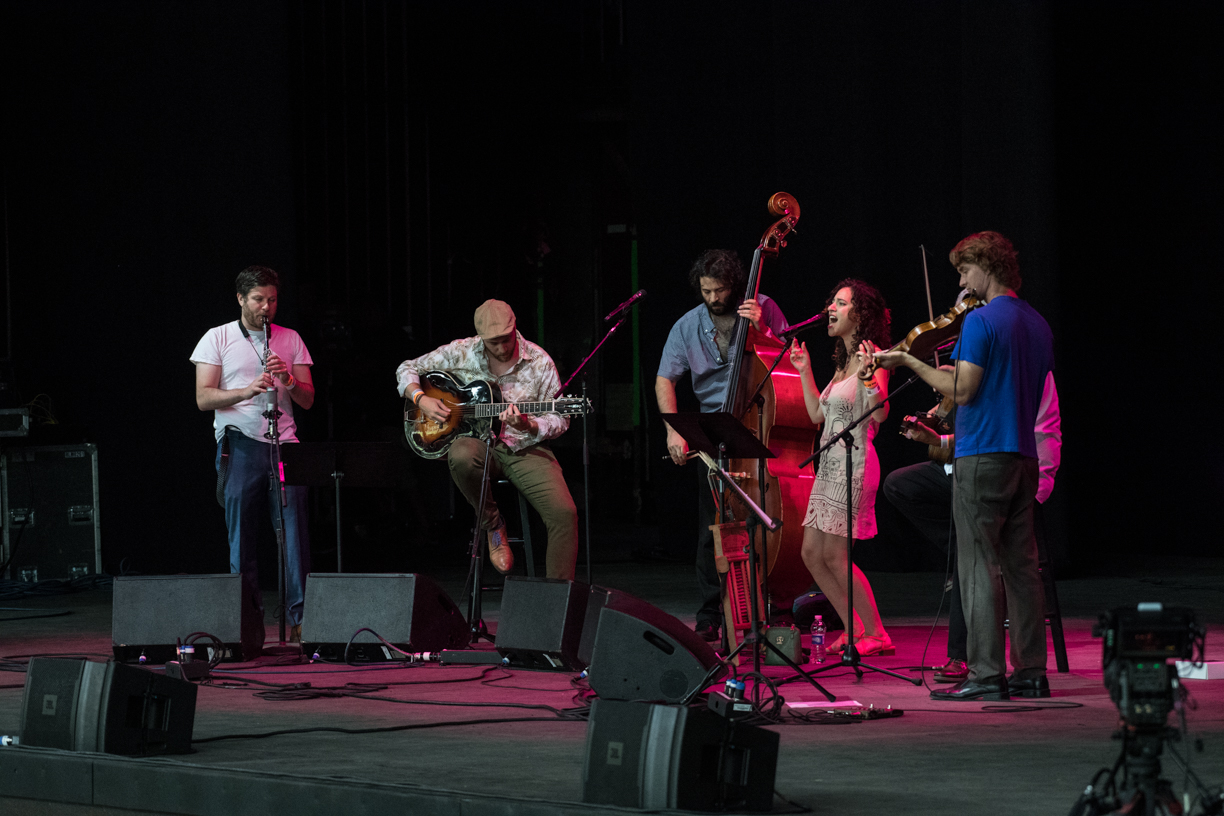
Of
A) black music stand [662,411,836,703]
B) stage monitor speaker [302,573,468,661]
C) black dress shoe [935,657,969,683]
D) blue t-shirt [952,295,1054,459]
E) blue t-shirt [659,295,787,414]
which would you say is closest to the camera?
black music stand [662,411,836,703]

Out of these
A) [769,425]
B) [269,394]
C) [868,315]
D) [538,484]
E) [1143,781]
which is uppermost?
[868,315]

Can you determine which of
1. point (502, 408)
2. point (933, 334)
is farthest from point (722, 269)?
point (933, 334)

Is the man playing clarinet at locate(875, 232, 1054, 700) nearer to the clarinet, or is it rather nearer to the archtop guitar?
the archtop guitar

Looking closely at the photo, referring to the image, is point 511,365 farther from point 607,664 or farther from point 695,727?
point 695,727

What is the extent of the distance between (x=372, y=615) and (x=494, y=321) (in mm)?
1403

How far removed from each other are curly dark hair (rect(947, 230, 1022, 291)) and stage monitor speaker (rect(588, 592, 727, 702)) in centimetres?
155

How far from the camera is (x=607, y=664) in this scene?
4457mm

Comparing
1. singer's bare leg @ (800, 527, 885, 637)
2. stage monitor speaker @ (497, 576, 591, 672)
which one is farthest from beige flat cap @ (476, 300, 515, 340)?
singer's bare leg @ (800, 527, 885, 637)

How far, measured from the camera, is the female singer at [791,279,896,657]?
5609mm

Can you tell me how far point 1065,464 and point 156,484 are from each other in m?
5.66

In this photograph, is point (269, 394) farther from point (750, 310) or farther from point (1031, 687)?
point (1031, 687)

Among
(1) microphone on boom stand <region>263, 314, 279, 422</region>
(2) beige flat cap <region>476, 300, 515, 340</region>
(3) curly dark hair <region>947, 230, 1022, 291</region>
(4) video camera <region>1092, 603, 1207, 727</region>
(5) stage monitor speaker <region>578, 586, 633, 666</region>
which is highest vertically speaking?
(3) curly dark hair <region>947, 230, 1022, 291</region>

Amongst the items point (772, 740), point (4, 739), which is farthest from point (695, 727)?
point (4, 739)

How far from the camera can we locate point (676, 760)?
3115 mm
